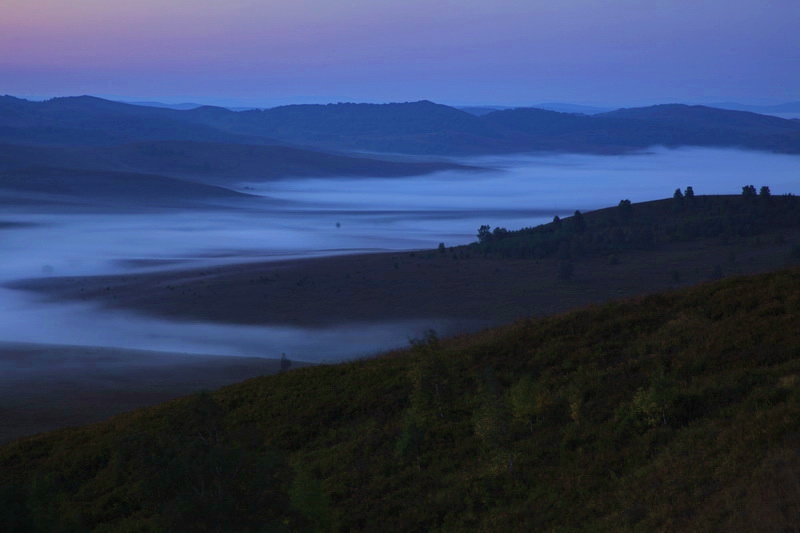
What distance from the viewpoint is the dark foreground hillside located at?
6.69 meters

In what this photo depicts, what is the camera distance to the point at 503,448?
9312mm

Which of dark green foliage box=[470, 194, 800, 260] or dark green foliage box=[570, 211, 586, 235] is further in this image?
dark green foliage box=[570, 211, 586, 235]

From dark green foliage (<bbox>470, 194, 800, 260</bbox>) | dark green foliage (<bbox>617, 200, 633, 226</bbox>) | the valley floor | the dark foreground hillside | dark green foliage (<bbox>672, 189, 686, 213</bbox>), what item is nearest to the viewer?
the dark foreground hillside

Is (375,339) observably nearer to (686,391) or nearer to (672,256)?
(672,256)

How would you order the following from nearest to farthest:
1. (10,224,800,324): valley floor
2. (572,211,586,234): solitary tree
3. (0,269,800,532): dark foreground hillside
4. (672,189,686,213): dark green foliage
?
(0,269,800,532): dark foreground hillside
(10,224,800,324): valley floor
(672,189,686,213): dark green foliage
(572,211,586,234): solitary tree

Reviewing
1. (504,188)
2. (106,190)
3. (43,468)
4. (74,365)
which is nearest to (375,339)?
(74,365)

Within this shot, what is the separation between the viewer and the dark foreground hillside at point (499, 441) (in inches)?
263

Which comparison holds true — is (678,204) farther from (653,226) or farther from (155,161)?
(155,161)

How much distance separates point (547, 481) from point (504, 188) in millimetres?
187141

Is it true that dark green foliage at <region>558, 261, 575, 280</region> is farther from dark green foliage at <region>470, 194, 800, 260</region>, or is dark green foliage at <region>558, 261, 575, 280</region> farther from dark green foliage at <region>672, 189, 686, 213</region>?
dark green foliage at <region>672, 189, 686, 213</region>

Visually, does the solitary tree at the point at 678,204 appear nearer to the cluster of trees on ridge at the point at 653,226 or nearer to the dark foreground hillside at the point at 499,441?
the cluster of trees on ridge at the point at 653,226

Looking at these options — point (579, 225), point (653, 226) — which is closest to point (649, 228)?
point (653, 226)

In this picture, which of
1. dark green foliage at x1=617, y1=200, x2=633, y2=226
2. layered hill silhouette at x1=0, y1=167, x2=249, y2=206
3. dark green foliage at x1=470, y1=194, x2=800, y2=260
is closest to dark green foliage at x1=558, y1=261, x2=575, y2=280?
dark green foliage at x1=470, y1=194, x2=800, y2=260

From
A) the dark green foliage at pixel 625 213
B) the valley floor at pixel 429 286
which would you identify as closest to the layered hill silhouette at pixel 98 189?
the valley floor at pixel 429 286
